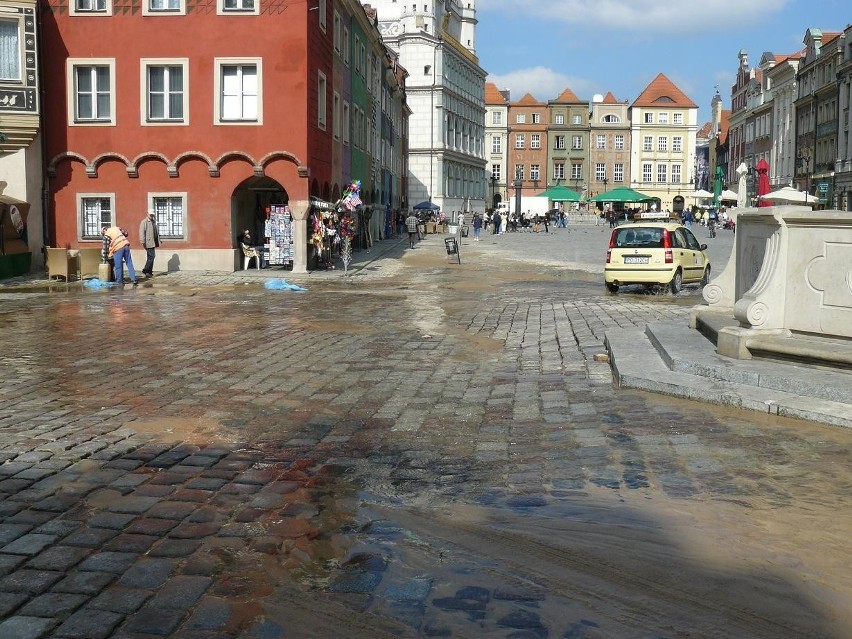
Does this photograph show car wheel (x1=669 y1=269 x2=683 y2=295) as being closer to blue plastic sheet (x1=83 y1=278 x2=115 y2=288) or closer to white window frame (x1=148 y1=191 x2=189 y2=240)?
blue plastic sheet (x1=83 y1=278 x2=115 y2=288)

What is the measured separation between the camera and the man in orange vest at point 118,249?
24.1 m

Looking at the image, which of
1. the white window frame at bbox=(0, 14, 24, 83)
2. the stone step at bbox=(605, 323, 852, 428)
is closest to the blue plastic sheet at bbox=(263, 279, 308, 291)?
the white window frame at bbox=(0, 14, 24, 83)

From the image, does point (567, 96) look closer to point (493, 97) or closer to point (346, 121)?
point (493, 97)

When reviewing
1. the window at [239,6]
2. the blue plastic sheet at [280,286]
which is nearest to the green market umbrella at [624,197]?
the window at [239,6]

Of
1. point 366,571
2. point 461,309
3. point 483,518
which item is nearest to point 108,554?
point 366,571

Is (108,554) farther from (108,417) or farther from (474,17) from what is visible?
(474,17)

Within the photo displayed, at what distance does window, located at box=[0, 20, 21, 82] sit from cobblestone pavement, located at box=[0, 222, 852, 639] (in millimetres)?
18808

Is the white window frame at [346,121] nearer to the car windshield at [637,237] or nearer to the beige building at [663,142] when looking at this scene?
the car windshield at [637,237]

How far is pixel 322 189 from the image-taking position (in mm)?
32031

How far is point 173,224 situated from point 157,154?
207cm

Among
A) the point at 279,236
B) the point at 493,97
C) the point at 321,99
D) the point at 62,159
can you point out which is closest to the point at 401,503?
the point at 279,236

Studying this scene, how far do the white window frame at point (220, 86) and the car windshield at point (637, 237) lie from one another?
39.1 ft

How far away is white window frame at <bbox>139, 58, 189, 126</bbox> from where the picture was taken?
28406 millimetres

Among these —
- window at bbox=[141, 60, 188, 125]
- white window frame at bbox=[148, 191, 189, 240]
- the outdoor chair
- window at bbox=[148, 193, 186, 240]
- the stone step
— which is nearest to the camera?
the stone step
